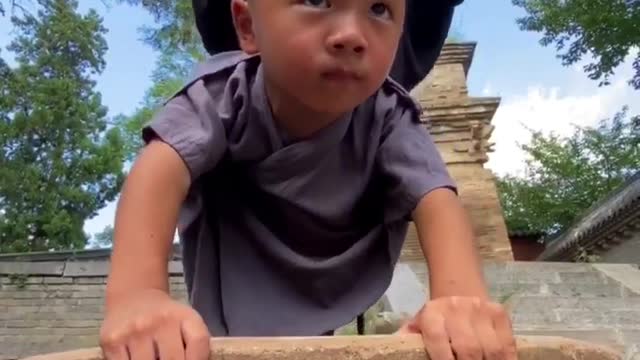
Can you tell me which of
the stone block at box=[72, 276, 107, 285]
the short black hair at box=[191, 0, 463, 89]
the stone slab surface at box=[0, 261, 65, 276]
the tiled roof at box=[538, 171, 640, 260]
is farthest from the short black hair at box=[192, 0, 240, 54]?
the tiled roof at box=[538, 171, 640, 260]

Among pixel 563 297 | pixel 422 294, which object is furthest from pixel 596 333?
pixel 563 297

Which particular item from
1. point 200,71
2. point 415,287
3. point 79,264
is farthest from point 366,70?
point 79,264

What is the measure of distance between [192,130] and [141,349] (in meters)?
0.33

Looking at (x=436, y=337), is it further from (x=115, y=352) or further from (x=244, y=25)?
(x=244, y=25)

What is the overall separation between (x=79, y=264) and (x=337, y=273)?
580cm

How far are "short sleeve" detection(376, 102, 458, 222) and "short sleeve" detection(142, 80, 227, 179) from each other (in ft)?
0.71

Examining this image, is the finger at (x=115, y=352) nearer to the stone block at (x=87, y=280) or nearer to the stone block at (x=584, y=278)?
the stone block at (x=584, y=278)

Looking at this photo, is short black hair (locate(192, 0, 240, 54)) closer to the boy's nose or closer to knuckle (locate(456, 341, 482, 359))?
the boy's nose

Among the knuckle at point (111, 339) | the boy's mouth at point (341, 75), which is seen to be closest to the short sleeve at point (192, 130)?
the boy's mouth at point (341, 75)

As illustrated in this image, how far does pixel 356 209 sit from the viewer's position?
1235mm

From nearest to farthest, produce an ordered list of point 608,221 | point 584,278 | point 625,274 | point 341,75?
point 341,75, point 584,278, point 625,274, point 608,221

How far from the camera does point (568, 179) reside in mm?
15836

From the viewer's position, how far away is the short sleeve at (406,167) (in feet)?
3.79

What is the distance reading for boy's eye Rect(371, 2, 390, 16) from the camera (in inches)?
40.9
